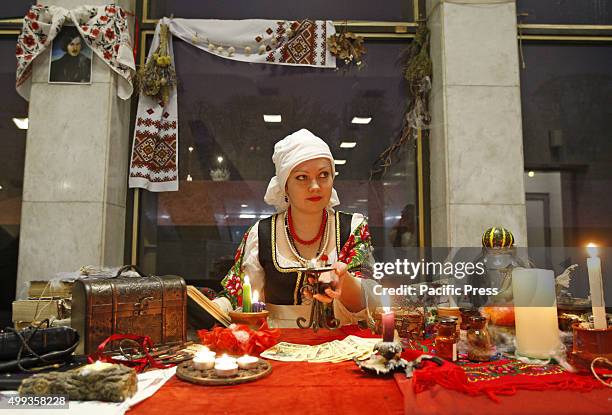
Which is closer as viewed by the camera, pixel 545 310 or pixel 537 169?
pixel 545 310

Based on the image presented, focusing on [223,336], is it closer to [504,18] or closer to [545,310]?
[545,310]

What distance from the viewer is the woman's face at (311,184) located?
252 centimetres

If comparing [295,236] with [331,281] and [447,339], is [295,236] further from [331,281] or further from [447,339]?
[447,339]

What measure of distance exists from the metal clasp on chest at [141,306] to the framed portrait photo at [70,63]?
2.79 meters

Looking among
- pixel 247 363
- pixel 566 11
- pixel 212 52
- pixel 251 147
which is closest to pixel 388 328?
pixel 247 363

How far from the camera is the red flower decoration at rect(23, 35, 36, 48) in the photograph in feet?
12.2

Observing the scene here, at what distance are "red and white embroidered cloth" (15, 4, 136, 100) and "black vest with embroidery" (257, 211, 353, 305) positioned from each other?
2013mm

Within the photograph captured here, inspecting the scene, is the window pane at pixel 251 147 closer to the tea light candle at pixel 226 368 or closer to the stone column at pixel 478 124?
the stone column at pixel 478 124

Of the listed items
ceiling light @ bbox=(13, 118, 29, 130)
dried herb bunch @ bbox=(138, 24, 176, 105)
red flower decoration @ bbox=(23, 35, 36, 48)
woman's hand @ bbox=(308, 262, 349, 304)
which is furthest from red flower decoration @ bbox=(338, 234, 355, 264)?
ceiling light @ bbox=(13, 118, 29, 130)

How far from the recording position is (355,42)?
4.09 metres

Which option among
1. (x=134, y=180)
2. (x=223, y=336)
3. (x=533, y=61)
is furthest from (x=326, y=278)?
(x=533, y=61)

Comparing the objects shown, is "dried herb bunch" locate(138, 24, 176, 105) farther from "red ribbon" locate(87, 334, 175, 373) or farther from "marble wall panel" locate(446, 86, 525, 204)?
"red ribbon" locate(87, 334, 175, 373)

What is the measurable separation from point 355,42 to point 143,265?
2.70 m

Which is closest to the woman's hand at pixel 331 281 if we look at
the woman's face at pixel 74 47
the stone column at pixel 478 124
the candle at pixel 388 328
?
the candle at pixel 388 328
